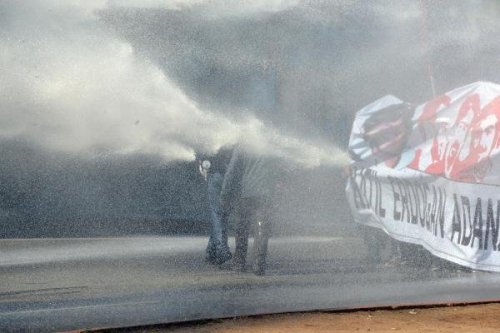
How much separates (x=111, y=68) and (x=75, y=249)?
97 cm

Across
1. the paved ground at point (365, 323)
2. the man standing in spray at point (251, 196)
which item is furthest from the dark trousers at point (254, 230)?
the paved ground at point (365, 323)

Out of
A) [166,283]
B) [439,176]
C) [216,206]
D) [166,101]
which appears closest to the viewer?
[166,101]

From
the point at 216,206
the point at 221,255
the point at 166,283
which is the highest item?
the point at 216,206

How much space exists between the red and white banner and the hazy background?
39 centimetres

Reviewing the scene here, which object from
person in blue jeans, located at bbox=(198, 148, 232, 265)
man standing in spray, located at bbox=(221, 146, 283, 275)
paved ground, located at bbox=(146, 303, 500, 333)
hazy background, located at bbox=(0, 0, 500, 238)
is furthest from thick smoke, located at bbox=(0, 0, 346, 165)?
paved ground, located at bbox=(146, 303, 500, 333)

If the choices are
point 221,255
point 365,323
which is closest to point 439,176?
point 365,323

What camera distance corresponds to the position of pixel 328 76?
638 cm

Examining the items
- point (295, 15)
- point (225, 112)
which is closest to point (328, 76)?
point (295, 15)

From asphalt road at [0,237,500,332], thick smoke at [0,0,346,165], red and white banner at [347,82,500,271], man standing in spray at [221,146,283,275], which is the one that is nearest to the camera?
thick smoke at [0,0,346,165]

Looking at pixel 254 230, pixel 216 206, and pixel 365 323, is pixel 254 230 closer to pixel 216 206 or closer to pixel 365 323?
pixel 216 206

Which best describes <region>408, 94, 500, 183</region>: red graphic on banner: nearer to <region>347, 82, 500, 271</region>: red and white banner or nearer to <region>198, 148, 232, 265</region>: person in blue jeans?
<region>347, 82, 500, 271</region>: red and white banner

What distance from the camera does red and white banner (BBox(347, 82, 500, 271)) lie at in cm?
702

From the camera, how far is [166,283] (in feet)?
18.5

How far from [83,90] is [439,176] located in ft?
9.65
